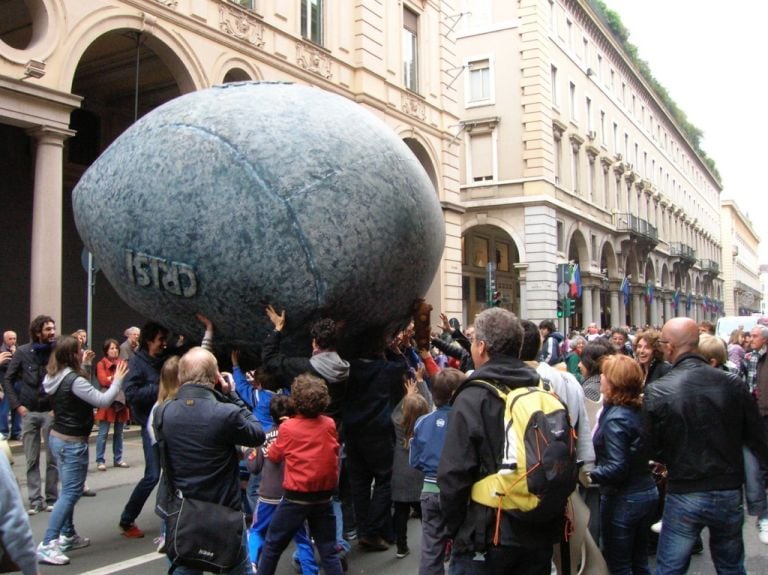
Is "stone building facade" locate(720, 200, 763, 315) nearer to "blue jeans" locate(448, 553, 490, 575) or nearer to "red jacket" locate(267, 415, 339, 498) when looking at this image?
"red jacket" locate(267, 415, 339, 498)

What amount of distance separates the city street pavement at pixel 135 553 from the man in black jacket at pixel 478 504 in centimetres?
239

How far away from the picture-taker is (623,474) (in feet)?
12.6

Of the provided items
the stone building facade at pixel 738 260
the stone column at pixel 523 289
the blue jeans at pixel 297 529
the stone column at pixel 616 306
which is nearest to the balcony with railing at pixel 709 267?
the stone building facade at pixel 738 260

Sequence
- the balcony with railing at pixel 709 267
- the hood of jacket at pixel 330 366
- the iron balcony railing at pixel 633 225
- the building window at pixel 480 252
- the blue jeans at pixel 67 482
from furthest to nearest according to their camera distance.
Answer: the balcony with railing at pixel 709 267, the iron balcony railing at pixel 633 225, the building window at pixel 480 252, the blue jeans at pixel 67 482, the hood of jacket at pixel 330 366

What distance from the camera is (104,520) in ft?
20.5

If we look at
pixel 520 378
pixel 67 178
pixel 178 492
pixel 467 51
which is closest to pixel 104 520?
pixel 178 492

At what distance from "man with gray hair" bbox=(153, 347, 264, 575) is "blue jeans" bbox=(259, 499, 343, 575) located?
0.52 meters

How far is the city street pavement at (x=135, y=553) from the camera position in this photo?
4961 mm

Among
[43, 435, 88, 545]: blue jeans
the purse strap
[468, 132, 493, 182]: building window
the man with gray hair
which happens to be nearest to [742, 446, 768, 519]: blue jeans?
the man with gray hair

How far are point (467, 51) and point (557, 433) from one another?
30002 millimetres

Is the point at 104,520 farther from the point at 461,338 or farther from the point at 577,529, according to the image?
the point at 577,529

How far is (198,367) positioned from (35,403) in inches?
162

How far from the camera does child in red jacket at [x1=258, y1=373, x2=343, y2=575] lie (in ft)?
13.2

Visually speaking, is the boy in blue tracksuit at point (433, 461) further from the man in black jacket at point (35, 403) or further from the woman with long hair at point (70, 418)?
the man in black jacket at point (35, 403)
